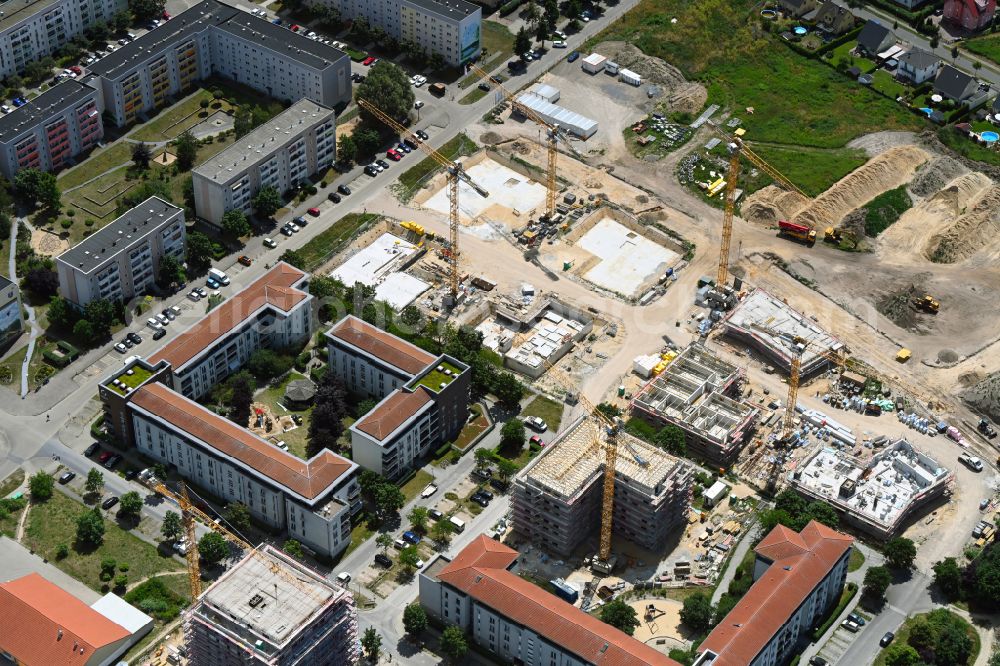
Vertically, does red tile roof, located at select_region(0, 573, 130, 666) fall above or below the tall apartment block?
below

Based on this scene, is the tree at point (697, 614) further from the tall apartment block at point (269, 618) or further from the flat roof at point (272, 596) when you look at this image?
the flat roof at point (272, 596)

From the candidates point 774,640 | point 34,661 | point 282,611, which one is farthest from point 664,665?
point 34,661

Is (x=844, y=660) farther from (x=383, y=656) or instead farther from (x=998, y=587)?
(x=383, y=656)

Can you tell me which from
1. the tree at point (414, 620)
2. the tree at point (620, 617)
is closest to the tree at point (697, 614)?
the tree at point (620, 617)

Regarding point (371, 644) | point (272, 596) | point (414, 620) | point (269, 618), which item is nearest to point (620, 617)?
point (414, 620)

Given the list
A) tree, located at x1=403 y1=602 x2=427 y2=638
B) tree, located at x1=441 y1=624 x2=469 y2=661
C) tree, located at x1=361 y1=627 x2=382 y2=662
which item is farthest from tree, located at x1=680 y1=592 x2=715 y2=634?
tree, located at x1=361 y1=627 x2=382 y2=662

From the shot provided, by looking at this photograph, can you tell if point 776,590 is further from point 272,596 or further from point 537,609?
point 272,596

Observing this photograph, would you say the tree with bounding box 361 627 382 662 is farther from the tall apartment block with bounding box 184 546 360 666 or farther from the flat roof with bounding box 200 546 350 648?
the flat roof with bounding box 200 546 350 648
